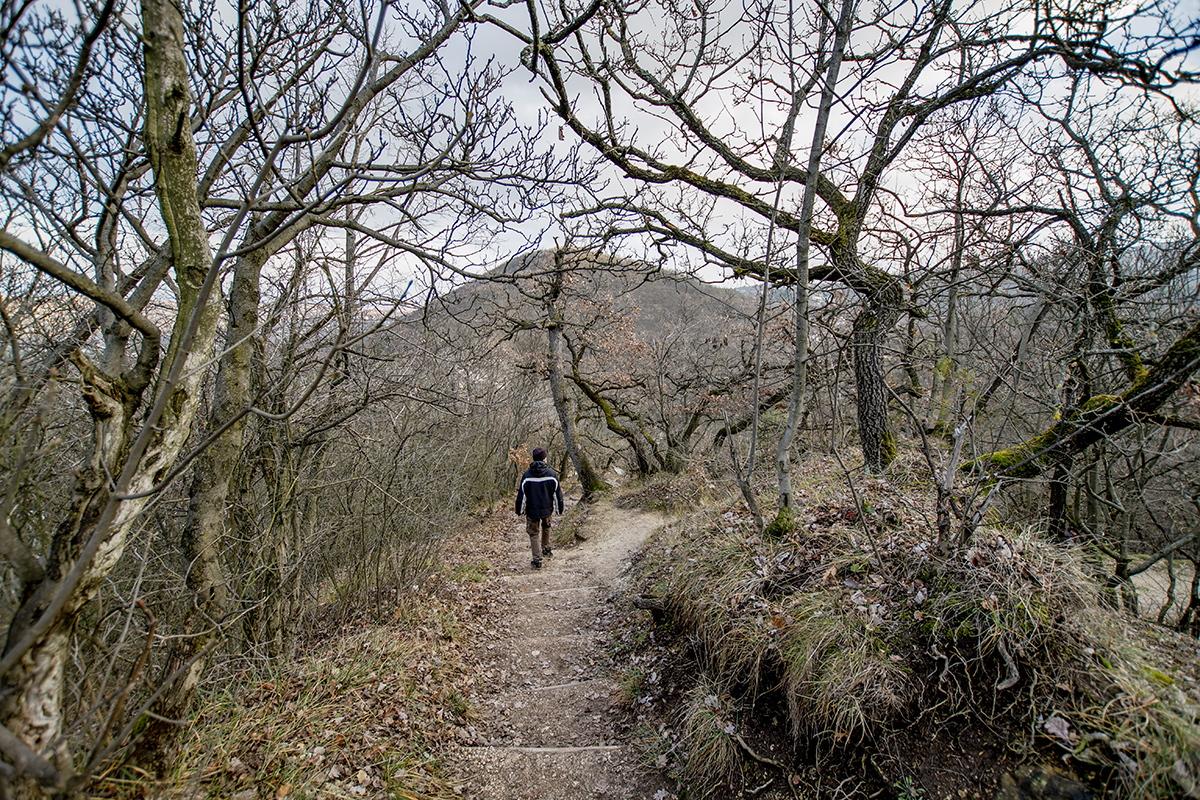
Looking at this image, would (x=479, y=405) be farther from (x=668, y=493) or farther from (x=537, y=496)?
(x=668, y=493)

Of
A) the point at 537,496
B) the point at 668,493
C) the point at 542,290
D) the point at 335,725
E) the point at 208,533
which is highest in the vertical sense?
the point at 542,290

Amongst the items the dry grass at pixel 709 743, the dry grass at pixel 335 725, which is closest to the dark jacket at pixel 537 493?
the dry grass at pixel 335 725

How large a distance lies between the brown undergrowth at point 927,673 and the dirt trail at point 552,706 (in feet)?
1.95

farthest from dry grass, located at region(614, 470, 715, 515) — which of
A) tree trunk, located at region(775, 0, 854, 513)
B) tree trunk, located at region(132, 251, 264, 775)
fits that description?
tree trunk, located at region(132, 251, 264, 775)

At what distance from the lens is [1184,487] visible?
7.10m

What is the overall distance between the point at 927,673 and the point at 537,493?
234 inches

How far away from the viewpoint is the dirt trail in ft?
12.3

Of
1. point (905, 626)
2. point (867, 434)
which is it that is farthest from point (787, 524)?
point (867, 434)

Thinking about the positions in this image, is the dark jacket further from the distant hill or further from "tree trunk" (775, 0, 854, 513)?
"tree trunk" (775, 0, 854, 513)

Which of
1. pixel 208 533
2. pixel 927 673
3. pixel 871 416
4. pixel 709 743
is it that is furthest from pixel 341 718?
pixel 871 416

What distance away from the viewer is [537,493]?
8281 millimetres

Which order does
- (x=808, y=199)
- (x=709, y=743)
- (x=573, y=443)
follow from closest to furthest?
(x=709, y=743) < (x=808, y=199) < (x=573, y=443)

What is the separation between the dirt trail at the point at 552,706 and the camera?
12.3 ft

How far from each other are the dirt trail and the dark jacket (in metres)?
1.03
